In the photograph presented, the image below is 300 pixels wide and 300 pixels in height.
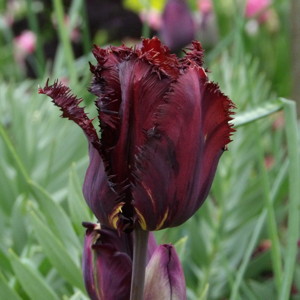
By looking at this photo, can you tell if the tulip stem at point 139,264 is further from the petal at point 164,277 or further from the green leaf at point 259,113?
the green leaf at point 259,113

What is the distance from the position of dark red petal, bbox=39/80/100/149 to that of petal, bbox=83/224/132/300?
0.07 metres

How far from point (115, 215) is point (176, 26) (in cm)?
102

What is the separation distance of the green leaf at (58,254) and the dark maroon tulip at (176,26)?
817 millimetres

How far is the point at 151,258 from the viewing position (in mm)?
440

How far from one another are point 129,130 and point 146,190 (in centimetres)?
3

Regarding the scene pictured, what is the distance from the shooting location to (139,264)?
1.35 ft

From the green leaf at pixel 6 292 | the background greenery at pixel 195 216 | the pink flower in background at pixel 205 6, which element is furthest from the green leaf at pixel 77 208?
the pink flower in background at pixel 205 6

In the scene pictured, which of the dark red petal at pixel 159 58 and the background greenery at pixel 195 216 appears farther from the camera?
the background greenery at pixel 195 216

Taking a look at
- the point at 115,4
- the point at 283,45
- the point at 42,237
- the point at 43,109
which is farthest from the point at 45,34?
the point at 42,237

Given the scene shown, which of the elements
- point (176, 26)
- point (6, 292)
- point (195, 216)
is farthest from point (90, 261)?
point (176, 26)

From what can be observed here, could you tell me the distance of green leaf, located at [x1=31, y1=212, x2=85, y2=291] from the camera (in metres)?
0.59

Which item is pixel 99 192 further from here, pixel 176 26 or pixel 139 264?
pixel 176 26

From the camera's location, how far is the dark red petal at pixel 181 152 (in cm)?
38

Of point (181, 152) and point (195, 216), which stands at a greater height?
point (195, 216)
